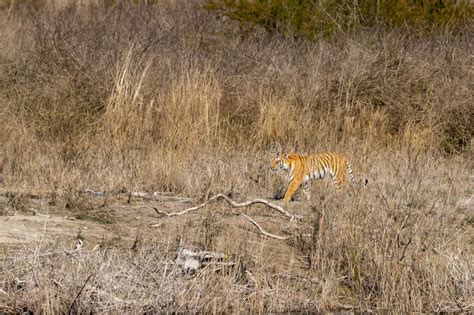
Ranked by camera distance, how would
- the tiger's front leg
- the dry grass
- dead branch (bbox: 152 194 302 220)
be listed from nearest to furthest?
1. the dry grass
2. dead branch (bbox: 152 194 302 220)
3. the tiger's front leg

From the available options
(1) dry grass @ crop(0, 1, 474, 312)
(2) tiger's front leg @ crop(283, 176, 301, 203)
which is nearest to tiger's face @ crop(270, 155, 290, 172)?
(2) tiger's front leg @ crop(283, 176, 301, 203)

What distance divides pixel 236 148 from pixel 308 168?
9.00 feet

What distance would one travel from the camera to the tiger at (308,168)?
10.0 m

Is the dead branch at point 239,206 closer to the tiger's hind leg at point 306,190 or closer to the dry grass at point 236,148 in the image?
the dry grass at point 236,148

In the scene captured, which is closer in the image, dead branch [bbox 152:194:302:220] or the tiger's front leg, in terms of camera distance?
dead branch [bbox 152:194:302:220]

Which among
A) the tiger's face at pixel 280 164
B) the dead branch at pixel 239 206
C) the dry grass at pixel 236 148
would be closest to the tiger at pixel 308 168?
the tiger's face at pixel 280 164

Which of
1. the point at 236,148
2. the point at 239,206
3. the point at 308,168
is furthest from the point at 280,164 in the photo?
the point at 236,148

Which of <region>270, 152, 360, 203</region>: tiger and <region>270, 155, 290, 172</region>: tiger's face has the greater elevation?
<region>270, 155, 290, 172</region>: tiger's face

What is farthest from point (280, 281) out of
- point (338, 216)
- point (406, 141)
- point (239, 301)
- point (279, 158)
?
point (406, 141)

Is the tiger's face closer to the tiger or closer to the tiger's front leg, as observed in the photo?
the tiger

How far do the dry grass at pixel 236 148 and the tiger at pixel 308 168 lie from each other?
19cm

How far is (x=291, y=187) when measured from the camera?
392 inches

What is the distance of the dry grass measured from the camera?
7.20 m

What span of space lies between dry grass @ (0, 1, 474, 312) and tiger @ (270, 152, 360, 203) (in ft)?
0.61
